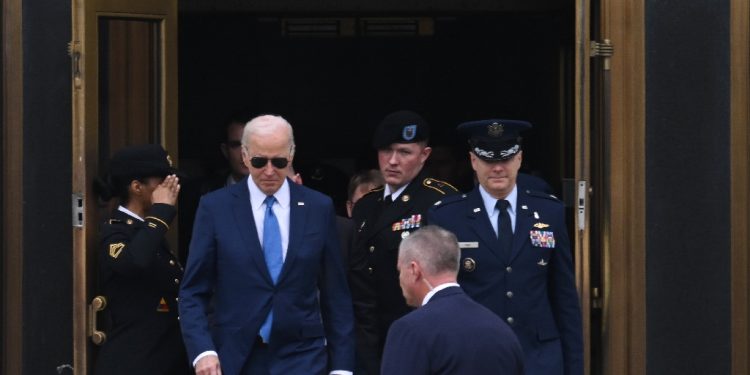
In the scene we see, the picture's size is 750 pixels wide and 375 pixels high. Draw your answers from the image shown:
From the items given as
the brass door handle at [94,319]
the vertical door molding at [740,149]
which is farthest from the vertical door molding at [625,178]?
the brass door handle at [94,319]

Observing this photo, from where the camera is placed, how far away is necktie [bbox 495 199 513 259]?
20.3 feet

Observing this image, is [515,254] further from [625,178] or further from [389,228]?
[625,178]

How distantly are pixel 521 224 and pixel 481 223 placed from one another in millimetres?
174

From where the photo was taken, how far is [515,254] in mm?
6164

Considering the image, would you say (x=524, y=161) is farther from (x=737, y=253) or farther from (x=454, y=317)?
(x=454, y=317)

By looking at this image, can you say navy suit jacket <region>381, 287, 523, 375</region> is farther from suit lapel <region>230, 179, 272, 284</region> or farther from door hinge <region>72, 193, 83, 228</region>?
door hinge <region>72, 193, 83, 228</region>

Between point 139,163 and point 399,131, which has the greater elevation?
point 399,131

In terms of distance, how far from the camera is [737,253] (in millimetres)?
7406

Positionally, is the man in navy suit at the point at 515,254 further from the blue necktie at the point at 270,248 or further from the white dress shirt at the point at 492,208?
the blue necktie at the point at 270,248

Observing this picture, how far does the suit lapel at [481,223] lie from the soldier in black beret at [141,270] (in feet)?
4.33

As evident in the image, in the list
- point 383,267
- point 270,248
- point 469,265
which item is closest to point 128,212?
point 270,248

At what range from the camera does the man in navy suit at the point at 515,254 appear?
612 centimetres
